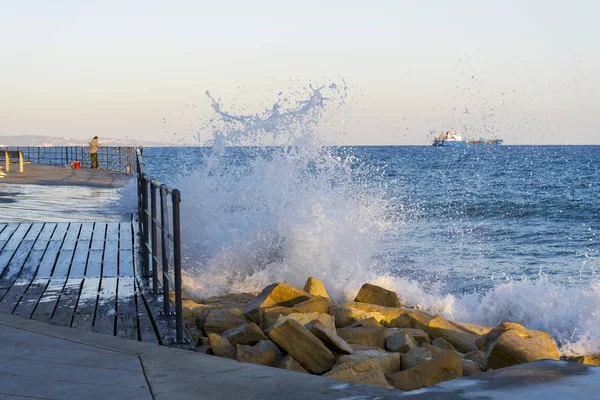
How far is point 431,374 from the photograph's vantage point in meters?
5.26

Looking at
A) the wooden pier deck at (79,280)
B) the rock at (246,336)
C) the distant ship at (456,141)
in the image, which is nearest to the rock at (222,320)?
the rock at (246,336)

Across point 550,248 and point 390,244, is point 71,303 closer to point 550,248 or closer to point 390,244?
point 390,244

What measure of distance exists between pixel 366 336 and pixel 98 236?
4.16m

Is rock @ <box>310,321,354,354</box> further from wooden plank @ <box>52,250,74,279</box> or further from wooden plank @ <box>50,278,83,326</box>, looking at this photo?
wooden plank @ <box>52,250,74,279</box>

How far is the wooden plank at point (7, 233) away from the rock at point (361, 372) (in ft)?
16.9

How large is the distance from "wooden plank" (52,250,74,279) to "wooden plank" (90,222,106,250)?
0.37 m

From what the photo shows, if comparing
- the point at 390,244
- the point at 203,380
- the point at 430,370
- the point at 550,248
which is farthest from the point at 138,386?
the point at 550,248

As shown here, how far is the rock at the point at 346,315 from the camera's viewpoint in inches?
306

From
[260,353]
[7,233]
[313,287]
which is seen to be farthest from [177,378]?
[7,233]

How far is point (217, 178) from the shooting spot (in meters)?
16.0

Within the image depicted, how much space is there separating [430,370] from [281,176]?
36.1 ft

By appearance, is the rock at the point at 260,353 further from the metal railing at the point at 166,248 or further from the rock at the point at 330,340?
the metal railing at the point at 166,248

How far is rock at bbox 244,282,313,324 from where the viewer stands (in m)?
7.68

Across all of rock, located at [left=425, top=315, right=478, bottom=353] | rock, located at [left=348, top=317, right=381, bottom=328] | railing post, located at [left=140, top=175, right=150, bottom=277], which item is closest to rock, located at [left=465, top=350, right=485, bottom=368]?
rock, located at [left=425, top=315, right=478, bottom=353]
